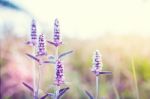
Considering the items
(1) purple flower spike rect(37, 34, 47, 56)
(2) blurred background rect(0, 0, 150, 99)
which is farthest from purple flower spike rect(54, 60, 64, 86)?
(2) blurred background rect(0, 0, 150, 99)

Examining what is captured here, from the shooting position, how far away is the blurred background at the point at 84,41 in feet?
7.58

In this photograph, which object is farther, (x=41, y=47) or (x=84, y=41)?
(x=84, y=41)

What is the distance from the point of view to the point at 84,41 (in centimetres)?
249

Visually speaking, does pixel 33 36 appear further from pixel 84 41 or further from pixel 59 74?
pixel 84 41

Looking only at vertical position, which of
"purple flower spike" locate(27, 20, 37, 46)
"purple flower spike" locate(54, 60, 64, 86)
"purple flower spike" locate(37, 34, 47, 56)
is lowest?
"purple flower spike" locate(54, 60, 64, 86)

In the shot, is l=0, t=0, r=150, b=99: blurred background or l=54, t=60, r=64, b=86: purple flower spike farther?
l=0, t=0, r=150, b=99: blurred background

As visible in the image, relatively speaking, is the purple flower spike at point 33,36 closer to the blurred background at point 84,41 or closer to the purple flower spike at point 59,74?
the purple flower spike at point 59,74

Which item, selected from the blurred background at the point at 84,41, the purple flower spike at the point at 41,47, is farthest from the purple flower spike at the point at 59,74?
the blurred background at the point at 84,41

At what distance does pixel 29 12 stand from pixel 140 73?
634 mm

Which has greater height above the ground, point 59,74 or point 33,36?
point 33,36

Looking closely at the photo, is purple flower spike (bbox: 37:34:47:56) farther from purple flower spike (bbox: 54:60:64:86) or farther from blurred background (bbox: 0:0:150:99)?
blurred background (bbox: 0:0:150:99)

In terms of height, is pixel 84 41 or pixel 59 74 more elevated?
pixel 84 41

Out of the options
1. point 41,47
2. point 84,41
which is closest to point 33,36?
point 41,47

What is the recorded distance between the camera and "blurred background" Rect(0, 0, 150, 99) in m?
2.31
